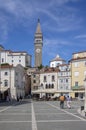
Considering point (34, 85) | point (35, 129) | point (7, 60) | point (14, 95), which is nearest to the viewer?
point (35, 129)

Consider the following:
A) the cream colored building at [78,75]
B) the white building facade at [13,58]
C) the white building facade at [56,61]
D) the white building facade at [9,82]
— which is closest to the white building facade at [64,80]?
the cream colored building at [78,75]

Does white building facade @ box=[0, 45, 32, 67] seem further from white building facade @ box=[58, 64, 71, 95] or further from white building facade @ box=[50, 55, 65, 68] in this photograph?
white building facade @ box=[58, 64, 71, 95]

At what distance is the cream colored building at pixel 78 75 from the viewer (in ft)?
362

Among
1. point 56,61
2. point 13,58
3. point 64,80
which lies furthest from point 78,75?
point 13,58

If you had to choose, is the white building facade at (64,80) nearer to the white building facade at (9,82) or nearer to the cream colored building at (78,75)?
the cream colored building at (78,75)

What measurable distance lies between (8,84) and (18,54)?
198 ft

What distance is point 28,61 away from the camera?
176375mm

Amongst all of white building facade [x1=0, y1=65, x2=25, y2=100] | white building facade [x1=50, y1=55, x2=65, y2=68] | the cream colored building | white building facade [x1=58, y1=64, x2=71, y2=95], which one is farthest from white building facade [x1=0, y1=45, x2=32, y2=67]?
the cream colored building

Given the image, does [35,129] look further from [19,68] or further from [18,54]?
[18,54]

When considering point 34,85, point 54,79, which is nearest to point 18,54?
point 34,85

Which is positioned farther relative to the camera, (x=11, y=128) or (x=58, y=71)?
(x=58, y=71)

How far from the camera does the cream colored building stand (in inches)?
4338

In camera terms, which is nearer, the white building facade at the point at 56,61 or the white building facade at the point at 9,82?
the white building facade at the point at 9,82

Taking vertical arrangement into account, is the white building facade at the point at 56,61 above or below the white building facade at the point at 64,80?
above
